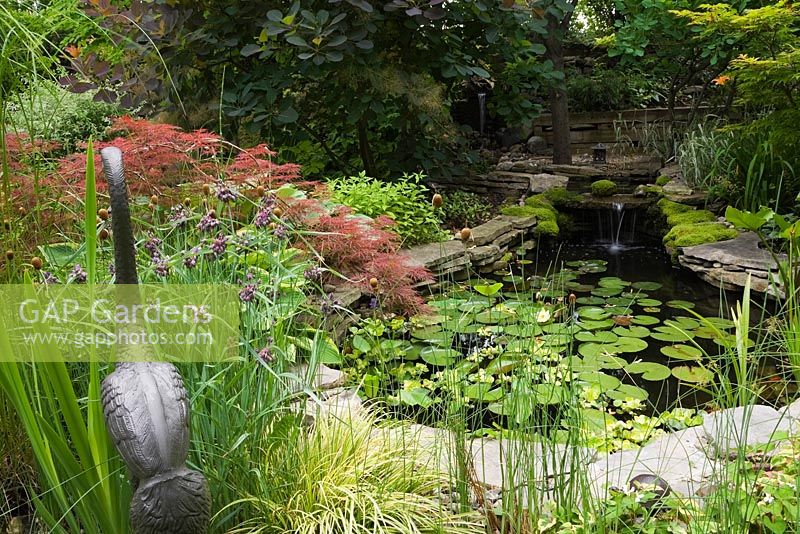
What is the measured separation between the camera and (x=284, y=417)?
1.79m

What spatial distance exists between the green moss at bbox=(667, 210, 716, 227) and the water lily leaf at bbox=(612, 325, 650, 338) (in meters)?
1.88

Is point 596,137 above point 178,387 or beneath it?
above

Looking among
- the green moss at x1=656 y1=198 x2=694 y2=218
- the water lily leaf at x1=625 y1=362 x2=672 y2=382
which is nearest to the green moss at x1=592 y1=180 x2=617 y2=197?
the green moss at x1=656 y1=198 x2=694 y2=218

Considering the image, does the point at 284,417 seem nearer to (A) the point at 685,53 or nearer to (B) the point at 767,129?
(B) the point at 767,129

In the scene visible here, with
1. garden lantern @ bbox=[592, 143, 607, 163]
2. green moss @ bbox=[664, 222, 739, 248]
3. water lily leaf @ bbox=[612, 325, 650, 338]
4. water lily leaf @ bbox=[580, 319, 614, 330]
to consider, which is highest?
garden lantern @ bbox=[592, 143, 607, 163]

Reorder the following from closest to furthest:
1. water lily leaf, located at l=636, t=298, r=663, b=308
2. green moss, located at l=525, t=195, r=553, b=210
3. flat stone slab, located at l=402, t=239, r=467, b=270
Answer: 1. water lily leaf, located at l=636, t=298, r=663, b=308
2. flat stone slab, located at l=402, t=239, r=467, b=270
3. green moss, located at l=525, t=195, r=553, b=210

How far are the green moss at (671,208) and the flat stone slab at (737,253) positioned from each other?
750 mm

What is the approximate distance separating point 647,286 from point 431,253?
4.77 feet

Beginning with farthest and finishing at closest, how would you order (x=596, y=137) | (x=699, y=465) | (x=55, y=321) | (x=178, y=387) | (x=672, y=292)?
(x=596, y=137) < (x=672, y=292) < (x=699, y=465) < (x=55, y=321) < (x=178, y=387)

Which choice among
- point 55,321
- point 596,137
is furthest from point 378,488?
point 596,137

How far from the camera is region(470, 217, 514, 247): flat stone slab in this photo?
5.18 m

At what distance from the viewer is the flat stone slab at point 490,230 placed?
17.0 feet

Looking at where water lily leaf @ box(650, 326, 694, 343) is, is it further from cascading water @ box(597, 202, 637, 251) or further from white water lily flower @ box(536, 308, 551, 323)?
cascading water @ box(597, 202, 637, 251)

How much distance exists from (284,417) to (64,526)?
588 mm
